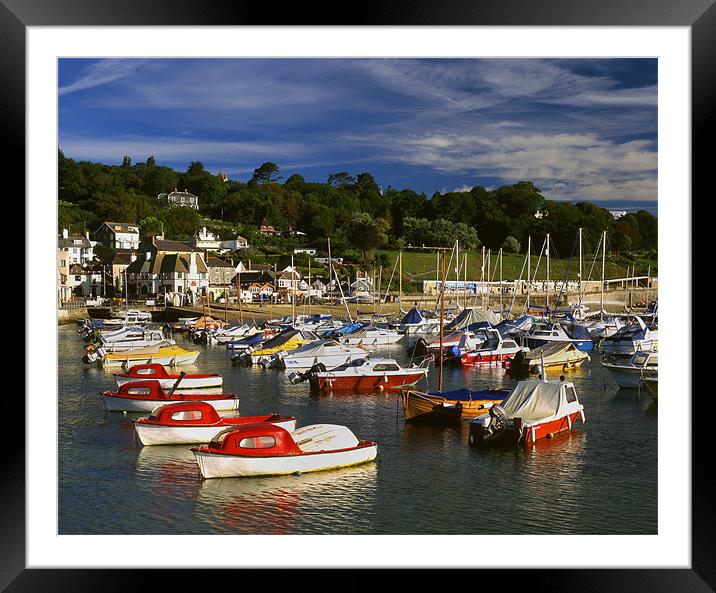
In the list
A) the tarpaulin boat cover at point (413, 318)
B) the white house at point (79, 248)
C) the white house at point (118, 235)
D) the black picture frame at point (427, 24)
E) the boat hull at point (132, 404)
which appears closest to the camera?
the black picture frame at point (427, 24)

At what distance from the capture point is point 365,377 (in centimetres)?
1366

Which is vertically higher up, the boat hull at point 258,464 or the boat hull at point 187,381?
the boat hull at point 187,381

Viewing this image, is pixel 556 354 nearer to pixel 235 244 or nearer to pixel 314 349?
pixel 314 349

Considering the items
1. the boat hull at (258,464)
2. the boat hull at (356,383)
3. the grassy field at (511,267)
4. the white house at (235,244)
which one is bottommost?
the boat hull at (258,464)

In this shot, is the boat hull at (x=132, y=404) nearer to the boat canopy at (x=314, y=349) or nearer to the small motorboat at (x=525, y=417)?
the small motorboat at (x=525, y=417)

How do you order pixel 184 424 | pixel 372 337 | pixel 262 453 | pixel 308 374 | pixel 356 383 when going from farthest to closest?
pixel 372 337 < pixel 308 374 < pixel 356 383 < pixel 184 424 < pixel 262 453

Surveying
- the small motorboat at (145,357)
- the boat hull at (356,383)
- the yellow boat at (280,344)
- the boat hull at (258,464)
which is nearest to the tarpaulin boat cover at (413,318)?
the yellow boat at (280,344)

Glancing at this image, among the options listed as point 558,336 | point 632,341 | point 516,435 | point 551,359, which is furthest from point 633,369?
point 558,336

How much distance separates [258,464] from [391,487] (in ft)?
4.69

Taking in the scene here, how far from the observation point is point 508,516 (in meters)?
7.28

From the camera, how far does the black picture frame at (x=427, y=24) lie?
511cm

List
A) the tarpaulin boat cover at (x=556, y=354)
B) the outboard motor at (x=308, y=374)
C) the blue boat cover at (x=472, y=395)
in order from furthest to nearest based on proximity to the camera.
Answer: the tarpaulin boat cover at (x=556, y=354)
the outboard motor at (x=308, y=374)
the blue boat cover at (x=472, y=395)

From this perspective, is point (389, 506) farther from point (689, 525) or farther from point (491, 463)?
point (689, 525)
